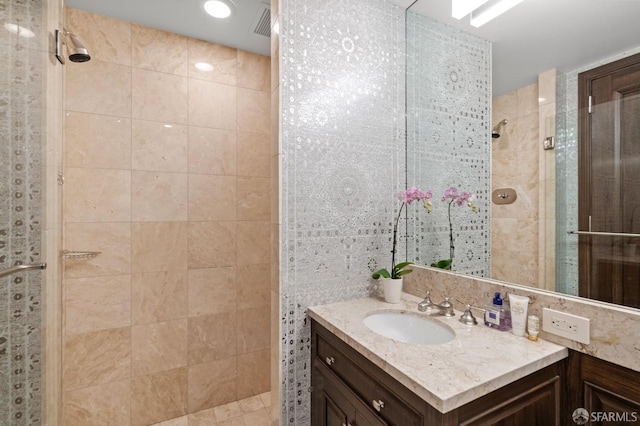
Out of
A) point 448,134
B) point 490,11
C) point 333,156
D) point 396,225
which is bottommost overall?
point 396,225

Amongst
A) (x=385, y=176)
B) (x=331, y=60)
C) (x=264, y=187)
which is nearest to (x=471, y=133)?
(x=385, y=176)

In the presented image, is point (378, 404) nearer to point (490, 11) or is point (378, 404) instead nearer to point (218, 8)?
point (490, 11)

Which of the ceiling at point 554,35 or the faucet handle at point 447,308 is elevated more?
the ceiling at point 554,35

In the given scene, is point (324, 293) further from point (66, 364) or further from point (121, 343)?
point (66, 364)

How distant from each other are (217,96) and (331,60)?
1.04m

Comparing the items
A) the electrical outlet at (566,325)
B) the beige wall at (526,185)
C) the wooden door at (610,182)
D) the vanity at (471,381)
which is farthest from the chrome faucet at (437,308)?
the wooden door at (610,182)

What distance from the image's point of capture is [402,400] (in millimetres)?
815

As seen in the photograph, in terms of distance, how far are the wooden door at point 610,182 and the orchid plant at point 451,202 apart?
1.40ft

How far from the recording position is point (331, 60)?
4.56 feet

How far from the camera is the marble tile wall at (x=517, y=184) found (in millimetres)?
1073

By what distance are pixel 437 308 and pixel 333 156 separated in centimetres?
81

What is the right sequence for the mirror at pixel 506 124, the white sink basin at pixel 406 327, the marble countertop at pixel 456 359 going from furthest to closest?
the white sink basin at pixel 406 327 < the mirror at pixel 506 124 < the marble countertop at pixel 456 359

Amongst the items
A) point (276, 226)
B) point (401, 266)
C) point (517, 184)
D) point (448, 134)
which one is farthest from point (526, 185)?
point (276, 226)

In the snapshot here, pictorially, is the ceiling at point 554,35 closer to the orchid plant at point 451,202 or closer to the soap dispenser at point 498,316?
the orchid plant at point 451,202
